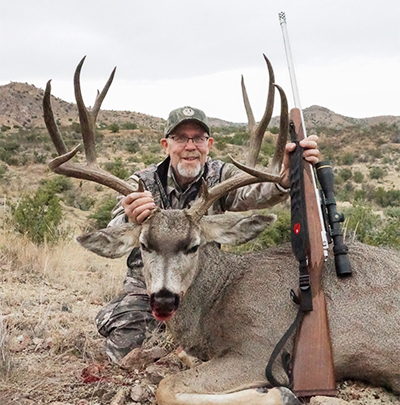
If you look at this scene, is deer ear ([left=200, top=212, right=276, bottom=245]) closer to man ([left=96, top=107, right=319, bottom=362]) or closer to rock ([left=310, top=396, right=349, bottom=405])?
man ([left=96, top=107, right=319, bottom=362])

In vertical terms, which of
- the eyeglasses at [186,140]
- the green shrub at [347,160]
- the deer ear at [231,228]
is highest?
the green shrub at [347,160]

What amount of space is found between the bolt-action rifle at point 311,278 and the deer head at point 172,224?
41 centimetres

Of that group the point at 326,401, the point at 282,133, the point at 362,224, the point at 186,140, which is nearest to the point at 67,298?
the point at 186,140

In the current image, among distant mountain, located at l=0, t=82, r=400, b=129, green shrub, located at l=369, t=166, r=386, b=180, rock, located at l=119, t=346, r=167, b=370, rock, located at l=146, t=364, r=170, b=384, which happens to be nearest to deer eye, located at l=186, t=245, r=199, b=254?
rock, located at l=146, t=364, r=170, b=384

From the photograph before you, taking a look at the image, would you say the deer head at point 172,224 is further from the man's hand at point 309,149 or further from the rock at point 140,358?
the rock at point 140,358

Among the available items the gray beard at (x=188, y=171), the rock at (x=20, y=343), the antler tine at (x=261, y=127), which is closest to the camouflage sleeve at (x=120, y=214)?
the gray beard at (x=188, y=171)

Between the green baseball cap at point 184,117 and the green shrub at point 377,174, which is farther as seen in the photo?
the green shrub at point 377,174

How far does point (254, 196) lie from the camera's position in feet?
19.2

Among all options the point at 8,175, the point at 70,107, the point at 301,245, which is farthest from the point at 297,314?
the point at 70,107

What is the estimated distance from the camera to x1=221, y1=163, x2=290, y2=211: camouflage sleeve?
5529 mm

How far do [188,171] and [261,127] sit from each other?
4.66 feet

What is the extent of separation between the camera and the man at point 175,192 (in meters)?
5.66

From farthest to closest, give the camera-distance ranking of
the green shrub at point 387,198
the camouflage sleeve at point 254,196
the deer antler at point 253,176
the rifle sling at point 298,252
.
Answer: the green shrub at point 387,198 < the camouflage sleeve at point 254,196 < the deer antler at point 253,176 < the rifle sling at point 298,252

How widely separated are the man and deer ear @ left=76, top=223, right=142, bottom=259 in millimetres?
731
